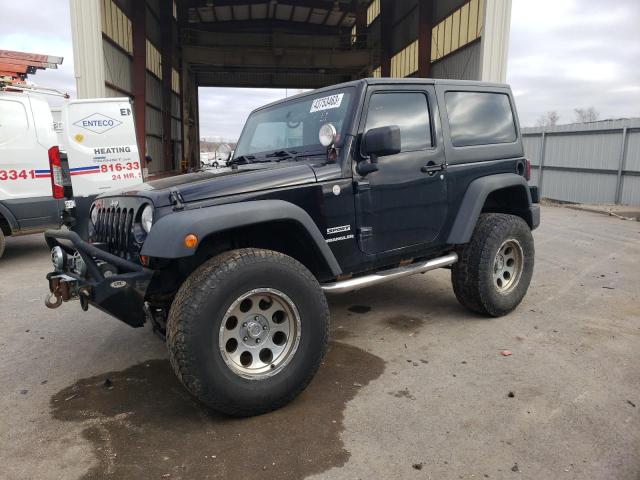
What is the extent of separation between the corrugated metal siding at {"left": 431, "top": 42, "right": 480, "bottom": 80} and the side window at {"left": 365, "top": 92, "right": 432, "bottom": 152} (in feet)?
36.0

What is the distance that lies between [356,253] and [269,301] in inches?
33.2

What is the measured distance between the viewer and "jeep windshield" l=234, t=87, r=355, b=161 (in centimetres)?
→ 354

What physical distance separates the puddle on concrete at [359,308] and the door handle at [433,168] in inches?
63.6

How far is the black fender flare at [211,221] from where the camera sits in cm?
252

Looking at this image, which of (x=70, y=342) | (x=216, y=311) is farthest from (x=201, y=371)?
(x=70, y=342)

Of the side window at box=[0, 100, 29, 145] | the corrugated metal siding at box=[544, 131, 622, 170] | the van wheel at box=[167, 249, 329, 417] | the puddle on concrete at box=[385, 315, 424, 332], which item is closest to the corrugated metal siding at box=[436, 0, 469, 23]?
the corrugated metal siding at box=[544, 131, 622, 170]

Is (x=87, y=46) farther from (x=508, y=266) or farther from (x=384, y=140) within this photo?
(x=508, y=266)

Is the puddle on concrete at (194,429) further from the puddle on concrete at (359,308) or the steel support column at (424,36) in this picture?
the steel support column at (424,36)

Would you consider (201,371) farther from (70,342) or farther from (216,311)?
(70,342)

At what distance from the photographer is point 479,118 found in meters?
4.29

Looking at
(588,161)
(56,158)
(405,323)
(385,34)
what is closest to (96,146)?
(56,158)

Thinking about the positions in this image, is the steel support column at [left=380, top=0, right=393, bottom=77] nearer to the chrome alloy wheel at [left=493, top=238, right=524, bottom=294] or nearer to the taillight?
the taillight

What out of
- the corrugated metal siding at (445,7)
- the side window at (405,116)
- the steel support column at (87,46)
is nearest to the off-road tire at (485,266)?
the side window at (405,116)

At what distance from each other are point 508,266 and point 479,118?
1429 mm
